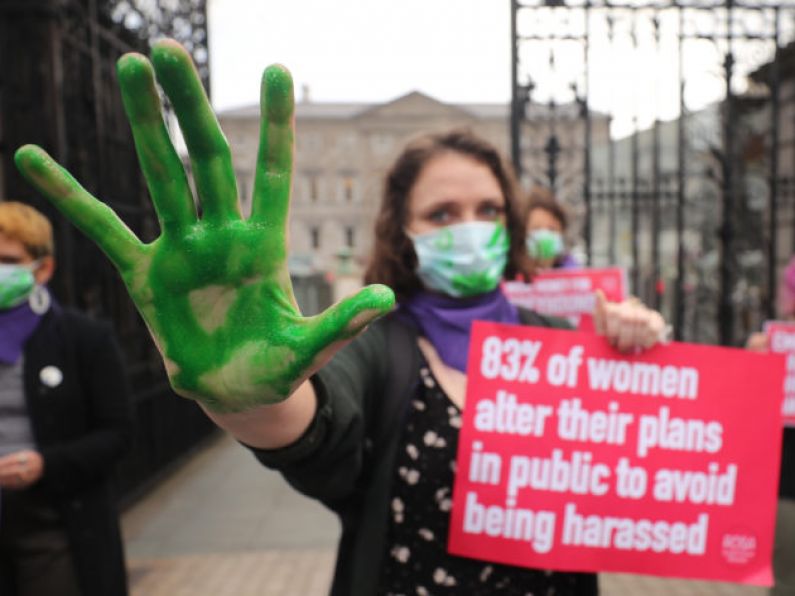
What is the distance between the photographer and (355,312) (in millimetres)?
853

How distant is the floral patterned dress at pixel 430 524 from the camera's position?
1.37 meters

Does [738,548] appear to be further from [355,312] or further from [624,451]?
[355,312]

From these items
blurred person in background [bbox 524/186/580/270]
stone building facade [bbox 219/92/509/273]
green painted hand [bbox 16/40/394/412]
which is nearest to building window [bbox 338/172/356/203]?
stone building facade [bbox 219/92/509/273]

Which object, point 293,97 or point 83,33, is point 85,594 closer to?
point 293,97

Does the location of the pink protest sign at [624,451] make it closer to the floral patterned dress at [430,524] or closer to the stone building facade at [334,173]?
the floral patterned dress at [430,524]

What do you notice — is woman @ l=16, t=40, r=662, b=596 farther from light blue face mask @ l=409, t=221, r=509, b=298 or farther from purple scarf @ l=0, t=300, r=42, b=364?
purple scarf @ l=0, t=300, r=42, b=364

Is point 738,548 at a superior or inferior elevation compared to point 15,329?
inferior

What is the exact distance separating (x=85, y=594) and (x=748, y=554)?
6.35 ft

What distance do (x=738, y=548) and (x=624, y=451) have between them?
33 cm

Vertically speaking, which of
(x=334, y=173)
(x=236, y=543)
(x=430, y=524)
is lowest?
(x=236, y=543)

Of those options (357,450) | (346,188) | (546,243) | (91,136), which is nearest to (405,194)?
(357,450)

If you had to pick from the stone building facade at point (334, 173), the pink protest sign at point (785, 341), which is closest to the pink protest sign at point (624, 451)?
the pink protest sign at point (785, 341)

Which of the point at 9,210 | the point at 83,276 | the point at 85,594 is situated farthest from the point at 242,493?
the point at 9,210

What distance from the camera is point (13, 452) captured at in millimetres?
2189
